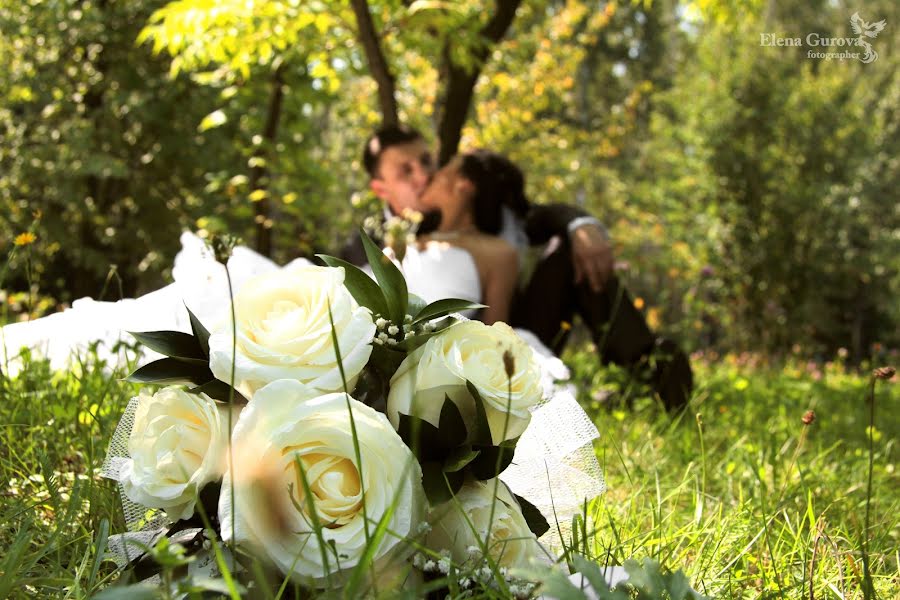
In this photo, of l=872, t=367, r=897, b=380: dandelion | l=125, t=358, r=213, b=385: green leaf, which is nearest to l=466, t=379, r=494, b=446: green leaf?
l=125, t=358, r=213, b=385: green leaf

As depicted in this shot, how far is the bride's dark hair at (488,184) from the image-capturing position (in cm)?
359

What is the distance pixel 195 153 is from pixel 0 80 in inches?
89.3

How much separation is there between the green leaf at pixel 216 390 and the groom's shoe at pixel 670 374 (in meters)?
2.34

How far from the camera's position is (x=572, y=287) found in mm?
3561

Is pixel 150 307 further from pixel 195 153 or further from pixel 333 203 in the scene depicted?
pixel 333 203

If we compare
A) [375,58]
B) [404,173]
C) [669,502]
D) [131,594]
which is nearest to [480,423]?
[131,594]

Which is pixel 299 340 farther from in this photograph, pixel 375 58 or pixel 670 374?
pixel 375 58

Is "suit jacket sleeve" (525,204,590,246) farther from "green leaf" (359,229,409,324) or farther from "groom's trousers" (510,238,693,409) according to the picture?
"green leaf" (359,229,409,324)

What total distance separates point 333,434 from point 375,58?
13.1 feet

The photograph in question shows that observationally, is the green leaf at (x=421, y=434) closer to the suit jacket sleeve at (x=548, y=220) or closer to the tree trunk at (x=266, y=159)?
the suit jacket sleeve at (x=548, y=220)

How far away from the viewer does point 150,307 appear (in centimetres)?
150

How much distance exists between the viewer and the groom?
323 cm

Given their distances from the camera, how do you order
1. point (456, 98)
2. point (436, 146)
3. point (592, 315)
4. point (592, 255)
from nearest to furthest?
point (592, 255)
point (592, 315)
point (456, 98)
point (436, 146)

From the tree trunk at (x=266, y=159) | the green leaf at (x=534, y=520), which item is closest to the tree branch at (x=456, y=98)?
the tree trunk at (x=266, y=159)
